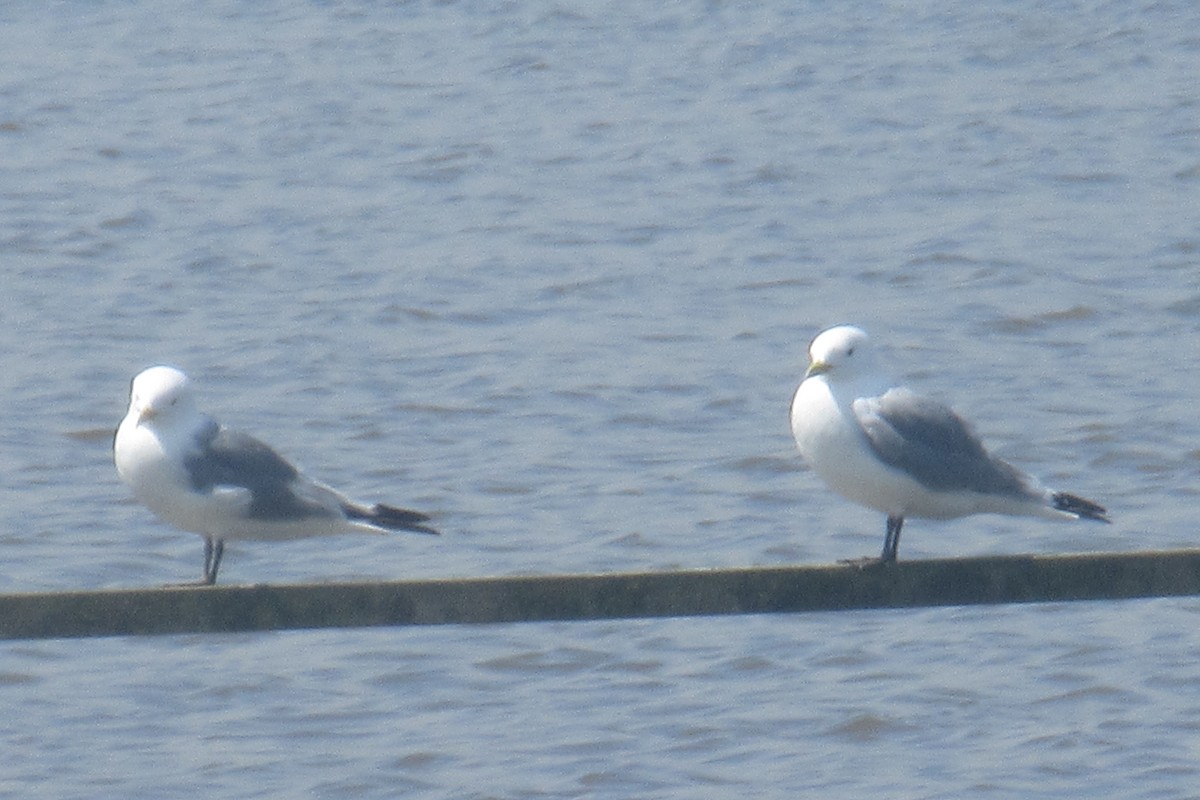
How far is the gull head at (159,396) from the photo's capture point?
4934 mm

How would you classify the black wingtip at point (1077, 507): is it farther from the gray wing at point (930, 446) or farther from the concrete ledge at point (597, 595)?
the concrete ledge at point (597, 595)

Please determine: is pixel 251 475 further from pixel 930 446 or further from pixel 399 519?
pixel 930 446

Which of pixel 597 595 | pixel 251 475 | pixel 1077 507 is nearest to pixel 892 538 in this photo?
pixel 1077 507

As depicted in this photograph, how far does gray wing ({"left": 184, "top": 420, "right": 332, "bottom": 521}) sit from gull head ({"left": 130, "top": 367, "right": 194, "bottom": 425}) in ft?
0.27

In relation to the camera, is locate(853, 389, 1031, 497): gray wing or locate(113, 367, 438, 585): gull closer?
locate(853, 389, 1031, 497): gray wing

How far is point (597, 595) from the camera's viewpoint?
13.3 ft

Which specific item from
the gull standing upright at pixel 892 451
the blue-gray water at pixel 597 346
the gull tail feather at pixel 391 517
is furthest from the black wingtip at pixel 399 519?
the blue-gray water at pixel 597 346

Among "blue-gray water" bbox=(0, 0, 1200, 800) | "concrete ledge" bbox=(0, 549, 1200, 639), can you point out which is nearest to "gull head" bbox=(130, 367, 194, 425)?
"concrete ledge" bbox=(0, 549, 1200, 639)

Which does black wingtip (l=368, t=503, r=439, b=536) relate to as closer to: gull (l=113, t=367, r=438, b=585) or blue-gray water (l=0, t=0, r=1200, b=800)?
gull (l=113, t=367, r=438, b=585)

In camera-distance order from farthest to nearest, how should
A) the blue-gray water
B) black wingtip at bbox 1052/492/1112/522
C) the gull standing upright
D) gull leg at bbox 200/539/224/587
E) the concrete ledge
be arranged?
the blue-gray water
gull leg at bbox 200/539/224/587
black wingtip at bbox 1052/492/1112/522
the gull standing upright
the concrete ledge

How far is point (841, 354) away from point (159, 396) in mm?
1402

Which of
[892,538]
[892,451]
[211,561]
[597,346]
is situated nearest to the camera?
[892,451]

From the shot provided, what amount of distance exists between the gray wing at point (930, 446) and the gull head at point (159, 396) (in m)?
1.40

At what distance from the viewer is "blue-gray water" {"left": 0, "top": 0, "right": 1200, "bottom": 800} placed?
22.0 ft
